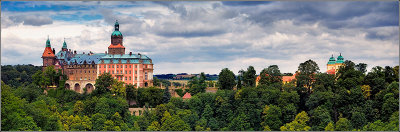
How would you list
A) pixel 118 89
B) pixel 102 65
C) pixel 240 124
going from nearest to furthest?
pixel 240 124 → pixel 118 89 → pixel 102 65

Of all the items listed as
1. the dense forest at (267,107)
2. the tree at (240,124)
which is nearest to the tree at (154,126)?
the dense forest at (267,107)

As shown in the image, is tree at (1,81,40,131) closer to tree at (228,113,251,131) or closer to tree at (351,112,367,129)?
tree at (228,113,251,131)

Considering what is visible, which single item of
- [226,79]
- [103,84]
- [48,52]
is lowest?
[103,84]

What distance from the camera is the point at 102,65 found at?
216ft

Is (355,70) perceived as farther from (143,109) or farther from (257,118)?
(143,109)

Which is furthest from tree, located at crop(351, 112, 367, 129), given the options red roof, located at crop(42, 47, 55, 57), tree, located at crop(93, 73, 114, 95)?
red roof, located at crop(42, 47, 55, 57)

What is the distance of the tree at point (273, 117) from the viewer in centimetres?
4766

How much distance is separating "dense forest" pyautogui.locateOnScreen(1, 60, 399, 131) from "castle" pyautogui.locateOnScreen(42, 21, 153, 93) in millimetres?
7497

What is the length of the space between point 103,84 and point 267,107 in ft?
60.5

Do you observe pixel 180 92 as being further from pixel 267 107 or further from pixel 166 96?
pixel 267 107

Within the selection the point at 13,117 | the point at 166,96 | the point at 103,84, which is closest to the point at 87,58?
the point at 103,84

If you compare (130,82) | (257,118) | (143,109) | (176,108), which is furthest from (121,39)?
(257,118)

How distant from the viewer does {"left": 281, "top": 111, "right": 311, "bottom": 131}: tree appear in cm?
4541

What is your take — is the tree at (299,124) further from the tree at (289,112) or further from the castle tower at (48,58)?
the castle tower at (48,58)
